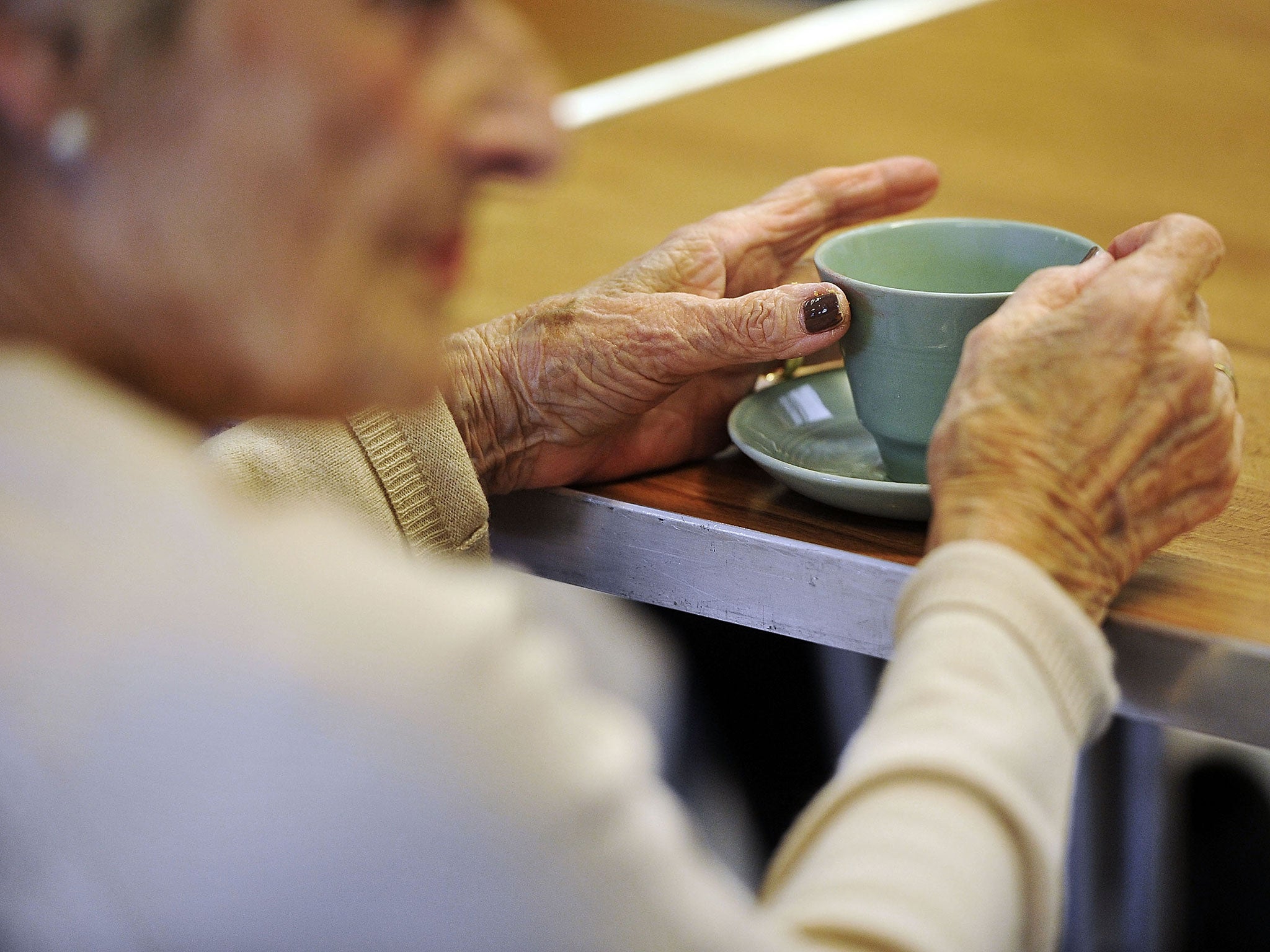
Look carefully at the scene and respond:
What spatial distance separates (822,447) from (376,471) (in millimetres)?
283

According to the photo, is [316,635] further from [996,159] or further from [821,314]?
[996,159]

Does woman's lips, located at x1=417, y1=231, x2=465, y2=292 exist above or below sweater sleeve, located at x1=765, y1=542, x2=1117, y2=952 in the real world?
above

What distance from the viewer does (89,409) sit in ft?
1.44

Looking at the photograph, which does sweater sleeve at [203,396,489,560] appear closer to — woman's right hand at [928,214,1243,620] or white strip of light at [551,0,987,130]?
woman's right hand at [928,214,1243,620]

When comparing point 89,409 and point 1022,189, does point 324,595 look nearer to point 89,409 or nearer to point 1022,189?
point 89,409

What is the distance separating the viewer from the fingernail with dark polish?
29.3 inches

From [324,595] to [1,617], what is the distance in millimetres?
101

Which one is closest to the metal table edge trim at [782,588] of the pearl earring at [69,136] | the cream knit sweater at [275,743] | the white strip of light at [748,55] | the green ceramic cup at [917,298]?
the green ceramic cup at [917,298]

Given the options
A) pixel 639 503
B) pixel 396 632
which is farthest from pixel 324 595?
pixel 639 503

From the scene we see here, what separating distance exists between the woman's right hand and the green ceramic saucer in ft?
0.19

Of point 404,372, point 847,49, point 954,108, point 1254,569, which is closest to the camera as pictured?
point 404,372

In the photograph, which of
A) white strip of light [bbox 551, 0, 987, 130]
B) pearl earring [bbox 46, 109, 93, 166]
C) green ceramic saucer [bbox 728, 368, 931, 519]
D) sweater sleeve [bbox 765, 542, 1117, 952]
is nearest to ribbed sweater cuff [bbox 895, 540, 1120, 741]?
sweater sleeve [bbox 765, 542, 1117, 952]

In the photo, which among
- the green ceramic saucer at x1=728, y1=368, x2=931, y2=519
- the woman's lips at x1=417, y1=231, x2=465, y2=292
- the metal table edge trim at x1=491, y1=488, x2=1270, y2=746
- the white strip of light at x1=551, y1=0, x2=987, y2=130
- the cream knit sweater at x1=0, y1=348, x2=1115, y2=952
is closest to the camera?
the cream knit sweater at x1=0, y1=348, x2=1115, y2=952

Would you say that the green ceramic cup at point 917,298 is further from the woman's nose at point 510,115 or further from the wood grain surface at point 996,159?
the woman's nose at point 510,115
